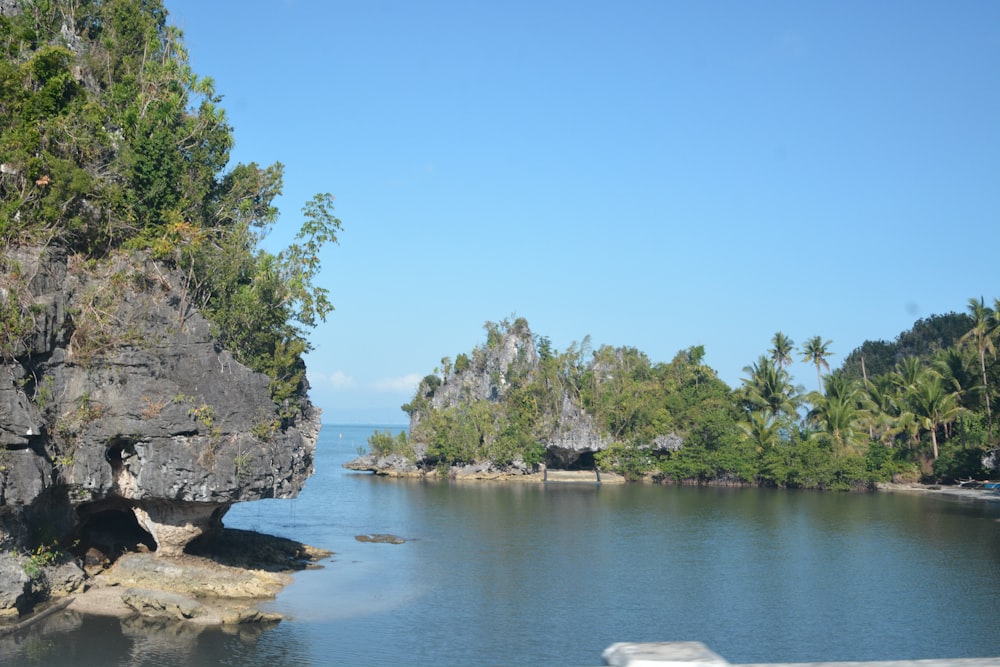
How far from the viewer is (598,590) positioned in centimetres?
2878

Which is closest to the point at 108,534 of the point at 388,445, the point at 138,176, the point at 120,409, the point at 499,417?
the point at 120,409

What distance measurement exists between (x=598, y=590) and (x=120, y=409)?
51.5 feet

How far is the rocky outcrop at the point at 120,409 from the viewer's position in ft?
73.3

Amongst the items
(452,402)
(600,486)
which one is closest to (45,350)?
(600,486)

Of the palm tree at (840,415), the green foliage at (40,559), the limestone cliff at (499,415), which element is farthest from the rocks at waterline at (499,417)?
the green foliage at (40,559)

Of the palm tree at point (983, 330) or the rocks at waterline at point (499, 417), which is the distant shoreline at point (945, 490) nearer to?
the palm tree at point (983, 330)

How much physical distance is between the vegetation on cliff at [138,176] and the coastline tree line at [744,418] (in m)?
37.3

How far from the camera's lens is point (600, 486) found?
213ft

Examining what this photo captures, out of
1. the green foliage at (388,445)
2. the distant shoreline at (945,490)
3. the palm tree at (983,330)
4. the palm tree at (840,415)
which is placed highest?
the palm tree at (983,330)

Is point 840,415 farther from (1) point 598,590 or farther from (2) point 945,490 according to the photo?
(1) point 598,590

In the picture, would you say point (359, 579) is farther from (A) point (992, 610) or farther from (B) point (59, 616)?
(A) point (992, 610)

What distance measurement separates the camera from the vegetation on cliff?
2403cm

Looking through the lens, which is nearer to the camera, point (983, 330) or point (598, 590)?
point (598, 590)

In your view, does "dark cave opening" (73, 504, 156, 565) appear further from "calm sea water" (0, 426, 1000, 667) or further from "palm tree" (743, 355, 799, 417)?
"palm tree" (743, 355, 799, 417)
